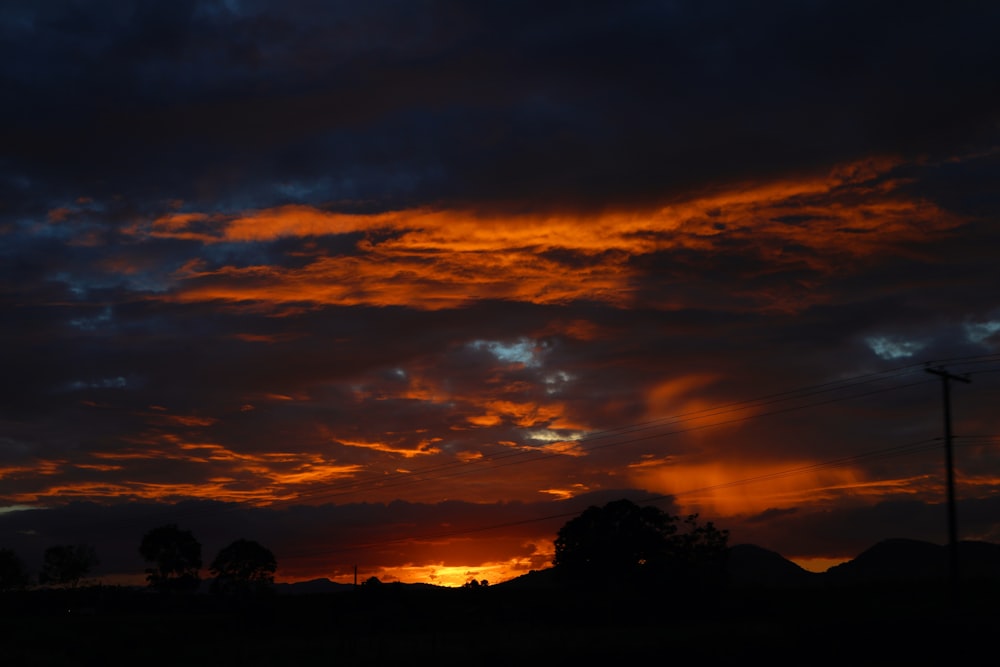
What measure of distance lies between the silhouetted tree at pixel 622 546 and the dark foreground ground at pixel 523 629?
1565cm

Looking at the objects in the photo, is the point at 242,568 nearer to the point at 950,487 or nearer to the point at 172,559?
the point at 172,559

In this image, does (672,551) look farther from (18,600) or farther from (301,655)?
(18,600)

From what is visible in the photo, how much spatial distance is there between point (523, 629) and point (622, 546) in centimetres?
4762

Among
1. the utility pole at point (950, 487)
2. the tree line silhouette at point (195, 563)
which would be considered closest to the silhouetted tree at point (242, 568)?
the tree line silhouette at point (195, 563)

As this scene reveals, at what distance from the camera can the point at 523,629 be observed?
98062mm

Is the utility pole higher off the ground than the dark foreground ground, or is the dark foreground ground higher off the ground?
the utility pole

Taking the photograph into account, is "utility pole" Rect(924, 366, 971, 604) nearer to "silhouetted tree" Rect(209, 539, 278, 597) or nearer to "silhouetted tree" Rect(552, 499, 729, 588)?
"silhouetted tree" Rect(552, 499, 729, 588)

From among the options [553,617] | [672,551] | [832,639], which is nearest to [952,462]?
[832,639]

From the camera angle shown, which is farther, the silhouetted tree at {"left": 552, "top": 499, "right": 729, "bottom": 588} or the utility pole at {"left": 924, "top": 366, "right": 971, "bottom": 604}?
the silhouetted tree at {"left": 552, "top": 499, "right": 729, "bottom": 588}

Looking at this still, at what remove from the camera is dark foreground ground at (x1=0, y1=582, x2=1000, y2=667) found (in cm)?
5888

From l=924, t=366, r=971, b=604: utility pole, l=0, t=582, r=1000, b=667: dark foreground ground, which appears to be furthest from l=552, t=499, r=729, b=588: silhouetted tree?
l=924, t=366, r=971, b=604: utility pole

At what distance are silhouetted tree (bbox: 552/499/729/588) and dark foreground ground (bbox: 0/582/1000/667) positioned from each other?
51.3 ft

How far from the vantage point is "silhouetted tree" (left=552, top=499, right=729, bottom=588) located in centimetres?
13762

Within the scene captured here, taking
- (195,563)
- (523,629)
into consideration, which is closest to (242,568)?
(195,563)
